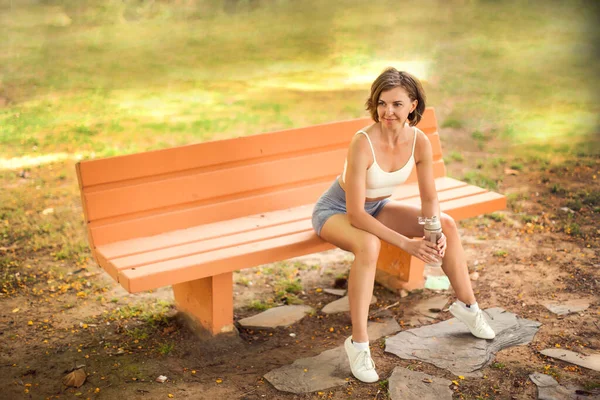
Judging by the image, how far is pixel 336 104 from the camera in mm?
9164

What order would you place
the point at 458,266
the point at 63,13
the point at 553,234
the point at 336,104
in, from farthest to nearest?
1. the point at 63,13
2. the point at 336,104
3. the point at 553,234
4. the point at 458,266

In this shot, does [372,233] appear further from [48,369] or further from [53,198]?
[53,198]

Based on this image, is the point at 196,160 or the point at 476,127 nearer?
the point at 196,160

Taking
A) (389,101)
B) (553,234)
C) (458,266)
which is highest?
(389,101)

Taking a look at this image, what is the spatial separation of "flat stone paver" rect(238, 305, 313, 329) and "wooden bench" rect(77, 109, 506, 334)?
0.28m

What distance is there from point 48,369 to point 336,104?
610cm

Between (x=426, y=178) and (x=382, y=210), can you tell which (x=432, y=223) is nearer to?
(x=426, y=178)

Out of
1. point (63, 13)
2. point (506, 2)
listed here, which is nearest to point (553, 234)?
point (506, 2)

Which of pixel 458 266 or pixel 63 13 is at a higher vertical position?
pixel 63 13

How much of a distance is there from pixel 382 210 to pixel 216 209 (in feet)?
3.04

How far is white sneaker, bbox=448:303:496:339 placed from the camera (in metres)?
3.84

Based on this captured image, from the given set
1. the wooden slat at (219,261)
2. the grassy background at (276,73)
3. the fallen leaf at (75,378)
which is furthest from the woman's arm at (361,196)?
the grassy background at (276,73)

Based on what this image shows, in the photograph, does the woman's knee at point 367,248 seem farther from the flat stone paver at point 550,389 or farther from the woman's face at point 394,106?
the flat stone paver at point 550,389

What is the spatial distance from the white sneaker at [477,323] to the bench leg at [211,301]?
1.22 metres
